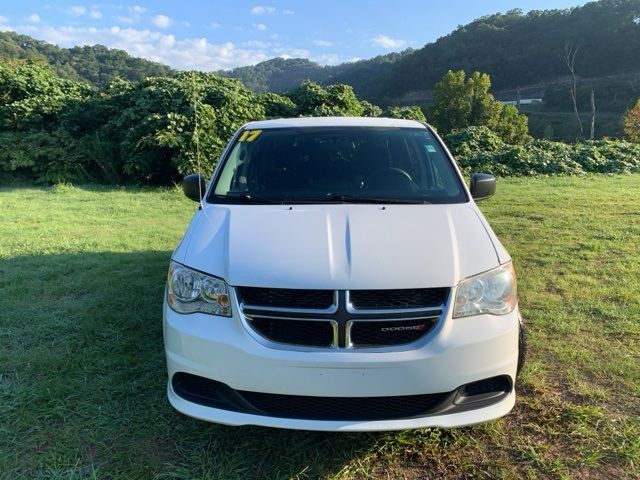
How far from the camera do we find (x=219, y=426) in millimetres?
2619

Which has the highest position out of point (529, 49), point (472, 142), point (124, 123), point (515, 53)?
point (529, 49)

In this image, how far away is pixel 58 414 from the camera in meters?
2.70

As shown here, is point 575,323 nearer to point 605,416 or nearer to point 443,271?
point 605,416

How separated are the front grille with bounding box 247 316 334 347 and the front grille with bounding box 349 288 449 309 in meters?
0.17

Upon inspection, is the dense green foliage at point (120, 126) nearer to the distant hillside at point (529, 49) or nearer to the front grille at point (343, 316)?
the front grille at point (343, 316)

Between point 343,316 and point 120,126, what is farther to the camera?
point 120,126

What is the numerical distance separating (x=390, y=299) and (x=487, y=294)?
0.49m

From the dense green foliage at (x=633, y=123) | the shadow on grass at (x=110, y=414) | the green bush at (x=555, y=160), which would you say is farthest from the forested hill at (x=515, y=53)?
the shadow on grass at (x=110, y=414)

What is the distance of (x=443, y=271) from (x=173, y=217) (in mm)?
6471

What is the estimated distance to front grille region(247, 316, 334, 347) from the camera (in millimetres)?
2143

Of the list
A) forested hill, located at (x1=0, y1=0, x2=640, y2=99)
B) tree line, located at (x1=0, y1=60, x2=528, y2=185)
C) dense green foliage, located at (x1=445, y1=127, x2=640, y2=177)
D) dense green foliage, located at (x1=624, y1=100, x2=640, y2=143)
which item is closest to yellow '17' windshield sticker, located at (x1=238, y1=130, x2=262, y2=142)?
tree line, located at (x1=0, y1=60, x2=528, y2=185)

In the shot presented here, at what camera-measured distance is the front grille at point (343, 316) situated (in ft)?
6.95

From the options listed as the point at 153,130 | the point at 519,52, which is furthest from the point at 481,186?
the point at 519,52

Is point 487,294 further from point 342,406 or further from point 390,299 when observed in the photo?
point 342,406
